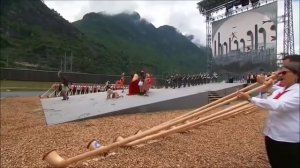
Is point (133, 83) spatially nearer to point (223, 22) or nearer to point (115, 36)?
point (223, 22)

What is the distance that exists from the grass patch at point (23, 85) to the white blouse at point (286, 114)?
30305mm

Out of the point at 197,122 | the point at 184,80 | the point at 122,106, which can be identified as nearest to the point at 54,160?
the point at 197,122

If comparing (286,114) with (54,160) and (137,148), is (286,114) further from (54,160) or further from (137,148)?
(137,148)

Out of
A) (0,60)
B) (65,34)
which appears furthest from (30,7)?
(0,60)

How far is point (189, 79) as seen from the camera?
2738 centimetres

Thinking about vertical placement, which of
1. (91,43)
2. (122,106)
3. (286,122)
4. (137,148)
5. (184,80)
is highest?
(91,43)

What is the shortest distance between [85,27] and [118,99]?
2762 inches

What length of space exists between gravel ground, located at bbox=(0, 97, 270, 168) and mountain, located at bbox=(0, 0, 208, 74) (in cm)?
3177

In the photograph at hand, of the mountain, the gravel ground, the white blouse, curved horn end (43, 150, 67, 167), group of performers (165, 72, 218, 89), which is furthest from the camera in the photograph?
the mountain

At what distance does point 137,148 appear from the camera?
676 centimetres

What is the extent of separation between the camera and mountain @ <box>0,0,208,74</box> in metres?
49.8

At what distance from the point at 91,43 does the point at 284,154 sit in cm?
6345

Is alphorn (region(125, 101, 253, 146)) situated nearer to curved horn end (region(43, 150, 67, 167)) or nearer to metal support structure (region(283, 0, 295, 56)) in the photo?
curved horn end (region(43, 150, 67, 167))

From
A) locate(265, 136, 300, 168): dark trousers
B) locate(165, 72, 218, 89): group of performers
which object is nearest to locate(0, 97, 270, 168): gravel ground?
locate(265, 136, 300, 168): dark trousers
